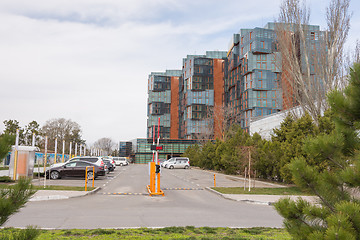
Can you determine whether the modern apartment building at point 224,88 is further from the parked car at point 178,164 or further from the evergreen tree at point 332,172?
the evergreen tree at point 332,172

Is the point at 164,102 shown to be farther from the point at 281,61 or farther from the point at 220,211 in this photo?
the point at 220,211

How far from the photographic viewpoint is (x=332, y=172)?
3.96 m

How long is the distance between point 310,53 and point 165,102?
96420mm

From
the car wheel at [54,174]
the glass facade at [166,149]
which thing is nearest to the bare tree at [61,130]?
Answer: the glass facade at [166,149]

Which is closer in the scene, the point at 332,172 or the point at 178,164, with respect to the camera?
the point at 332,172

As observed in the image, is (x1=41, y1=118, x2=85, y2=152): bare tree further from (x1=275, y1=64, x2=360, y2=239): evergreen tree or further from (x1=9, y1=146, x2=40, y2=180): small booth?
(x1=275, y1=64, x2=360, y2=239): evergreen tree

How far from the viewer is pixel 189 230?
805 cm

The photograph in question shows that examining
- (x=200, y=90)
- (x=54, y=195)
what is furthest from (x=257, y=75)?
(x=54, y=195)

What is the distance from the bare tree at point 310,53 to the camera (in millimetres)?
24812

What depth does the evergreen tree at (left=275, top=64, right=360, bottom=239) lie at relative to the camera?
3567 mm

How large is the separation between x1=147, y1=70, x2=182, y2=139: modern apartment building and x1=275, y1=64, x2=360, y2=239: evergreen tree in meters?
116

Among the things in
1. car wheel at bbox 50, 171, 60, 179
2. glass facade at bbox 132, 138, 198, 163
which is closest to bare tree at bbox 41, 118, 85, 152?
glass facade at bbox 132, 138, 198, 163

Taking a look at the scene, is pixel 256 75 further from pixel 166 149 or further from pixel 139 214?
pixel 139 214

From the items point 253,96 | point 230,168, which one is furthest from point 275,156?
point 253,96
